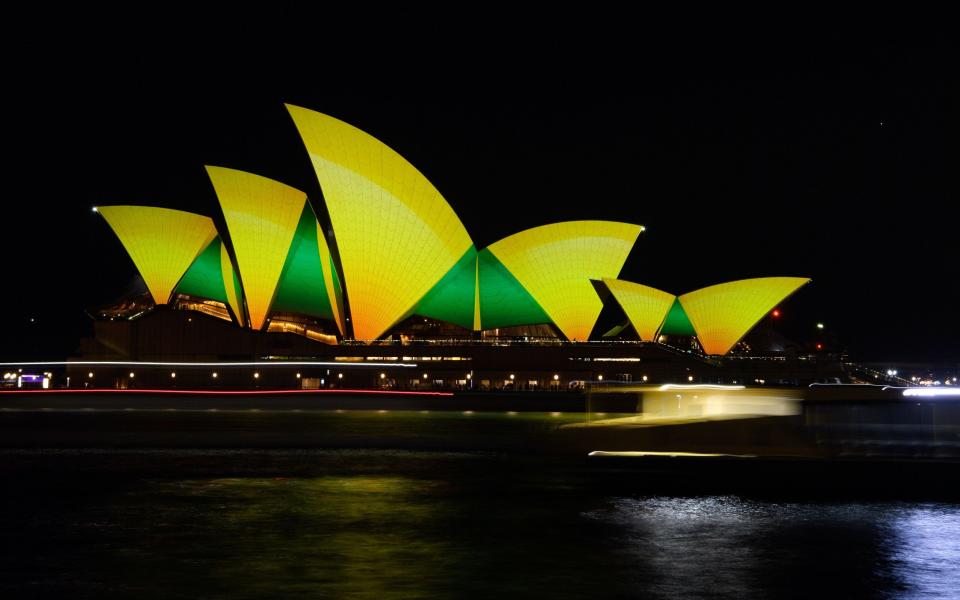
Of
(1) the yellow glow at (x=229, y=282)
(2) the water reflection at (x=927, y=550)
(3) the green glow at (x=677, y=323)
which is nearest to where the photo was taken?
(2) the water reflection at (x=927, y=550)

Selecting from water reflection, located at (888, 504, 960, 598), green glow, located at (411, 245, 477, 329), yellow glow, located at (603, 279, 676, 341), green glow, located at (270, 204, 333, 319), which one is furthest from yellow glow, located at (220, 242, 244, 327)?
water reflection, located at (888, 504, 960, 598)

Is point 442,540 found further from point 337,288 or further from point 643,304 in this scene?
point 643,304

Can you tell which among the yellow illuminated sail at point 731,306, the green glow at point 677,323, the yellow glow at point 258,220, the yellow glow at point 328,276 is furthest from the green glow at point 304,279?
the yellow illuminated sail at point 731,306

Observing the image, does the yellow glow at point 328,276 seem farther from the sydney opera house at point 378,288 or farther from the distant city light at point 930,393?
the distant city light at point 930,393

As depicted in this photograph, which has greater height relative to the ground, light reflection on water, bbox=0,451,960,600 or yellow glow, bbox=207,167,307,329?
yellow glow, bbox=207,167,307,329

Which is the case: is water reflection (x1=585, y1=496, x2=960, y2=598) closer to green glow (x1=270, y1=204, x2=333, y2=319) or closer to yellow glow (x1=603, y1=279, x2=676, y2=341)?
green glow (x1=270, y1=204, x2=333, y2=319)
